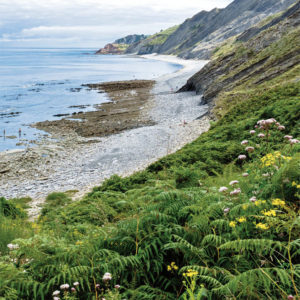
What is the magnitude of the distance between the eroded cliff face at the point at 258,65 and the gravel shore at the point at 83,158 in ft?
19.3

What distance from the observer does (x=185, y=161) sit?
1337 centimetres

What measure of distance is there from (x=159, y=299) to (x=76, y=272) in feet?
3.42

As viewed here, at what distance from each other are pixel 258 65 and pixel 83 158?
76.0 feet

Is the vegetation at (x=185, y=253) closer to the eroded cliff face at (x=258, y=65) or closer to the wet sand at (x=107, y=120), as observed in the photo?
the eroded cliff face at (x=258, y=65)

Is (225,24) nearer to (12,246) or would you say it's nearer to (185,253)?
(185,253)

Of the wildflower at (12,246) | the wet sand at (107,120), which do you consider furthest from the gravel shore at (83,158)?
the wildflower at (12,246)

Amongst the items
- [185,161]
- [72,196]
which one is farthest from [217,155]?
[72,196]

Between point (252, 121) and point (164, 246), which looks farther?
point (252, 121)

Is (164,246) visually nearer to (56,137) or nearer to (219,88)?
(56,137)

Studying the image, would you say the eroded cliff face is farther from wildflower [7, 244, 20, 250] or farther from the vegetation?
wildflower [7, 244, 20, 250]

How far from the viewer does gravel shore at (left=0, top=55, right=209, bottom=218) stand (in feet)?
58.3

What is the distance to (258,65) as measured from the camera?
33.1 meters

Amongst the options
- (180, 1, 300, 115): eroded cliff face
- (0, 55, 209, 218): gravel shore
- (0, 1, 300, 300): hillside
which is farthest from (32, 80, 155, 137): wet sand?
(0, 1, 300, 300): hillside

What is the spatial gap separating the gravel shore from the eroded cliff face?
5.89 m
